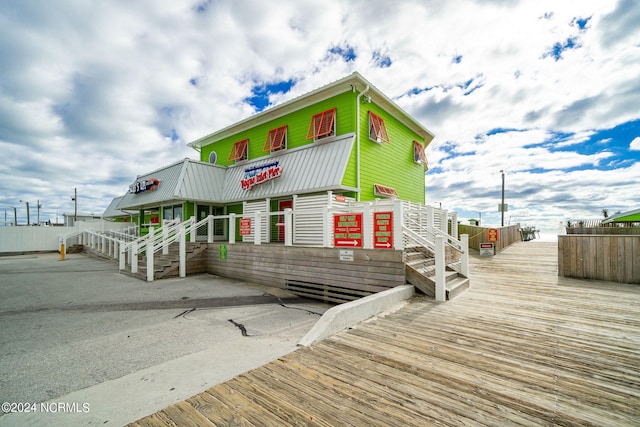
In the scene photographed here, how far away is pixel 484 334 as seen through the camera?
4227mm

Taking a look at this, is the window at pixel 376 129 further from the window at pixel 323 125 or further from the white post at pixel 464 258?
the white post at pixel 464 258

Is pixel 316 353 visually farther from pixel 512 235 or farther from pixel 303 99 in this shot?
pixel 512 235

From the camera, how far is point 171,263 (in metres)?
12.1

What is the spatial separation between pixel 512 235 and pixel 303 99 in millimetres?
16555

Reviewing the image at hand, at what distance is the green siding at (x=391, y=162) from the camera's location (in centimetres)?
1247

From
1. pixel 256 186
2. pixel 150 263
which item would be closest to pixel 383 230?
pixel 256 186

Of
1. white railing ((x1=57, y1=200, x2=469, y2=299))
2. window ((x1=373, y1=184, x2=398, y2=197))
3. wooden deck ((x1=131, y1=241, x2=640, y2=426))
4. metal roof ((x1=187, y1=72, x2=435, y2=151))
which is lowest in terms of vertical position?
wooden deck ((x1=131, y1=241, x2=640, y2=426))

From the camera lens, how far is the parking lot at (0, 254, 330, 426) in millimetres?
3020

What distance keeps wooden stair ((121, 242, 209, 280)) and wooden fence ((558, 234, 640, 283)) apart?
14.0 metres

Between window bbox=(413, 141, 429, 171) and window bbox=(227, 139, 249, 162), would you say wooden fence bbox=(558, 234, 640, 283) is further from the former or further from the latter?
window bbox=(227, 139, 249, 162)

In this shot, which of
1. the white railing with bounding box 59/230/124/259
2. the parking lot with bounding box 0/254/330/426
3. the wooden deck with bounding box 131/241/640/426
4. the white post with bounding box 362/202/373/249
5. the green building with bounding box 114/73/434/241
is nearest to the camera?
the wooden deck with bounding box 131/241/640/426

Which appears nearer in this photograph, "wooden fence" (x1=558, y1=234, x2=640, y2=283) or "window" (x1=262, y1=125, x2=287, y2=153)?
"wooden fence" (x1=558, y1=234, x2=640, y2=283)

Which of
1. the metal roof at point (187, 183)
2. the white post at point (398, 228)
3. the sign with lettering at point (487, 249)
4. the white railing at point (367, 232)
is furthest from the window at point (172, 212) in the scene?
the sign with lettering at point (487, 249)

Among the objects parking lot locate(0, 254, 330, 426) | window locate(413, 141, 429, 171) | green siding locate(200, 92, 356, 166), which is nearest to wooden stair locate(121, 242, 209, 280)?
parking lot locate(0, 254, 330, 426)
